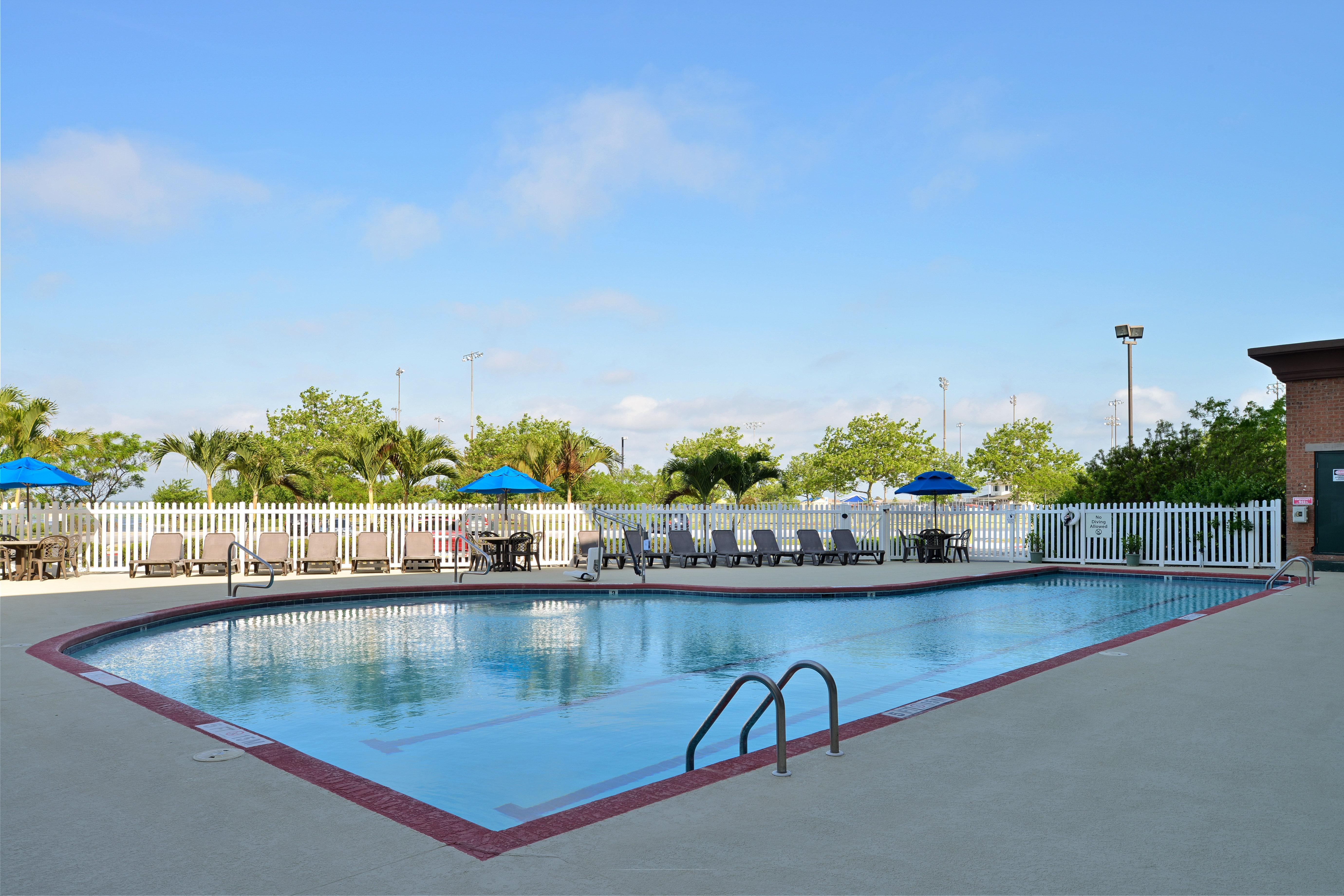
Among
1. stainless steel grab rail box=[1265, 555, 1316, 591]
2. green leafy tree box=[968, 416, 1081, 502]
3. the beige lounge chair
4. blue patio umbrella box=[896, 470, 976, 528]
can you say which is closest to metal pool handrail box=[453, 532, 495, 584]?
the beige lounge chair

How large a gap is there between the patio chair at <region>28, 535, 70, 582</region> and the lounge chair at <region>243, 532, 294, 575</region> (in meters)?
2.85

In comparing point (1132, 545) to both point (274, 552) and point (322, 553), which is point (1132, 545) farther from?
point (274, 552)

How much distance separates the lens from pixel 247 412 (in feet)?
131

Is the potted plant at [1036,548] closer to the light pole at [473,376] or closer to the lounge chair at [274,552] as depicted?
the lounge chair at [274,552]

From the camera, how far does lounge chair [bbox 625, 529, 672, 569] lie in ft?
58.1

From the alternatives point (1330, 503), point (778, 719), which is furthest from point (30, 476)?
point (1330, 503)

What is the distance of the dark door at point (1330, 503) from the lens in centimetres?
1658

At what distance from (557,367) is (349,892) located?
152 ft

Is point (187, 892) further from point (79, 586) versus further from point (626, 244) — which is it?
point (626, 244)

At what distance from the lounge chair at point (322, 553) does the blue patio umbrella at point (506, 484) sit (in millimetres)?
2585

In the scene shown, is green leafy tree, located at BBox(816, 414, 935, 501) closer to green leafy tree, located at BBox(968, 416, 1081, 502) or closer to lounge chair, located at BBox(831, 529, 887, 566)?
green leafy tree, located at BBox(968, 416, 1081, 502)

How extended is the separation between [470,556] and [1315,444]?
16.6 m

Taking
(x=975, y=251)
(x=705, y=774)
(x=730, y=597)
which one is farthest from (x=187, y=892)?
(x=975, y=251)

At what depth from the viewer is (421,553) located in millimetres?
17453
